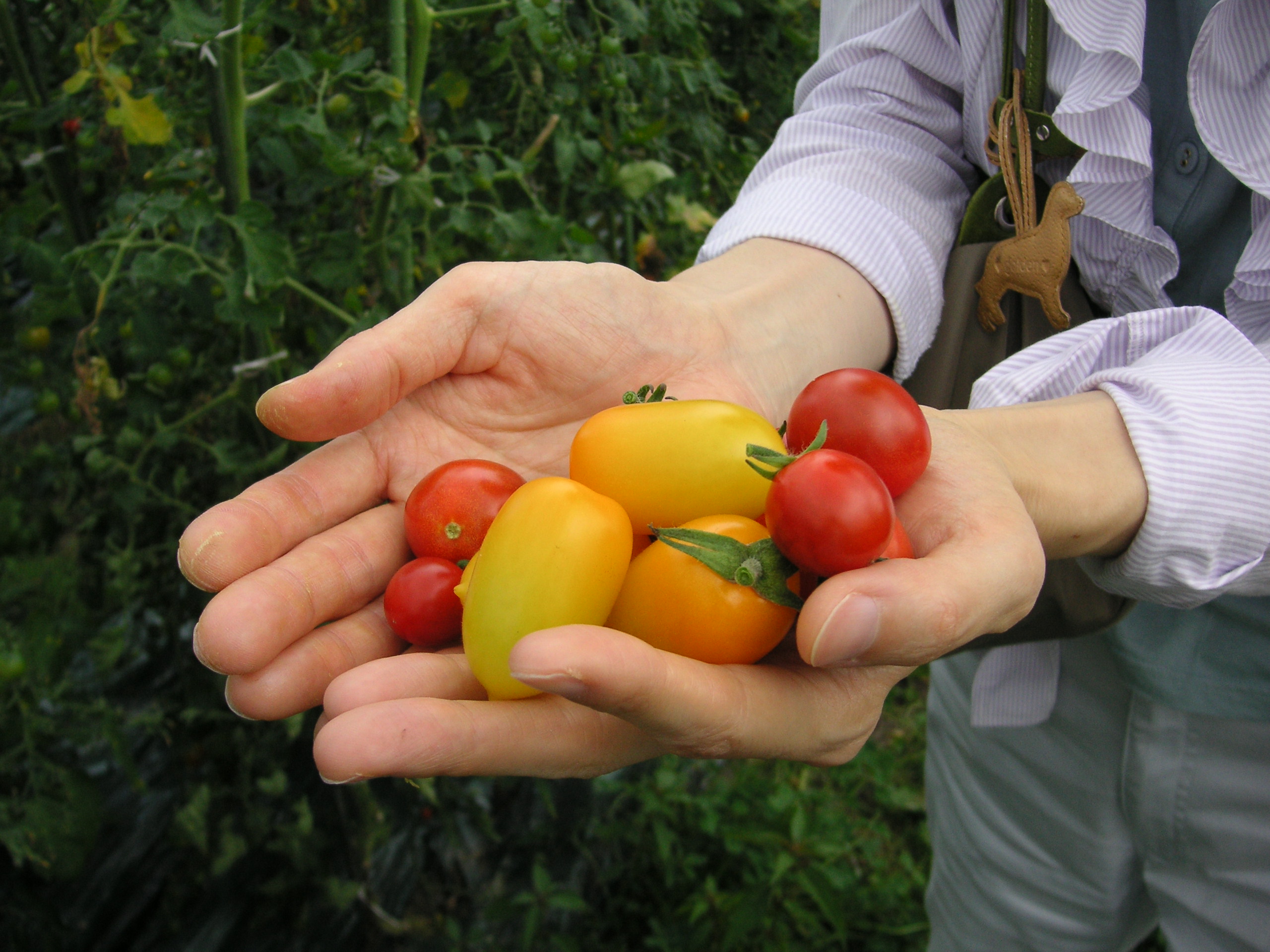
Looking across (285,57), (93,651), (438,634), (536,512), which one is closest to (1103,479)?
(536,512)

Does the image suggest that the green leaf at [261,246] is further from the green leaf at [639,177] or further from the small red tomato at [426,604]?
the green leaf at [639,177]

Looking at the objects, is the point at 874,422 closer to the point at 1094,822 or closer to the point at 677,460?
the point at 677,460

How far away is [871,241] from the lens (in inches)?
52.1

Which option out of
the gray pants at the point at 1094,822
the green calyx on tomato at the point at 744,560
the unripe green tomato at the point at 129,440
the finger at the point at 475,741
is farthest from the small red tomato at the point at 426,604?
the gray pants at the point at 1094,822

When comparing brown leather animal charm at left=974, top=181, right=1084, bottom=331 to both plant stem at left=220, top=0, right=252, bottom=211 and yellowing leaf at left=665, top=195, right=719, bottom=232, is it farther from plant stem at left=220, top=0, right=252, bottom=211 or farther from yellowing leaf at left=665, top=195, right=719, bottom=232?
plant stem at left=220, top=0, right=252, bottom=211

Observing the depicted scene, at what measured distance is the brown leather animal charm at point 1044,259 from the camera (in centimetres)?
113

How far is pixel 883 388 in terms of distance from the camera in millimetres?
948

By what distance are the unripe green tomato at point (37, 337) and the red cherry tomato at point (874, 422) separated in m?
1.44

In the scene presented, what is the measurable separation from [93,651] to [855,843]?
1794 mm

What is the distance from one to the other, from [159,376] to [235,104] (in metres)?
0.50

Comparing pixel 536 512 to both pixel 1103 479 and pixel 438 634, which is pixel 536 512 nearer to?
pixel 438 634

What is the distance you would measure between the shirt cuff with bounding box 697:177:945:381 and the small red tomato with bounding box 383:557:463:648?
71 centimetres

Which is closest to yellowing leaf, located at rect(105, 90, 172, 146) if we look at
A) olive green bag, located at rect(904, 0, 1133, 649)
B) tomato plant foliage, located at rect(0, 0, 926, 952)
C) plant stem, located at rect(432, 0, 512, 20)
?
tomato plant foliage, located at rect(0, 0, 926, 952)

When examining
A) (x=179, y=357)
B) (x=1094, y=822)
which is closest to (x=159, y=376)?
(x=179, y=357)
